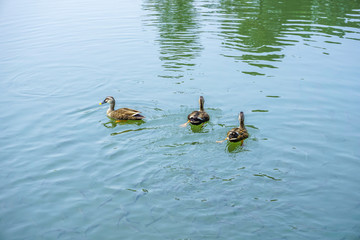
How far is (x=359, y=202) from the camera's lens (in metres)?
7.99

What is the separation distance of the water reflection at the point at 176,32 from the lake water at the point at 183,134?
13 cm

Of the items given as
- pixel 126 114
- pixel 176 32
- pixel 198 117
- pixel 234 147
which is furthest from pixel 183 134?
pixel 176 32

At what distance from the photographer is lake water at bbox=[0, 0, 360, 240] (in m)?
7.66

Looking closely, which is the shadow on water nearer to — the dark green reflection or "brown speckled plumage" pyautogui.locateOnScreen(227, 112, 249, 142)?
"brown speckled plumage" pyautogui.locateOnScreen(227, 112, 249, 142)

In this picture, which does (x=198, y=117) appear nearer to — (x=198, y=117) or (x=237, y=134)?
(x=198, y=117)

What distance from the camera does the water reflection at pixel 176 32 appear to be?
52.5 ft

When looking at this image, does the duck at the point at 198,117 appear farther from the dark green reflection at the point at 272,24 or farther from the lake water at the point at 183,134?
the dark green reflection at the point at 272,24

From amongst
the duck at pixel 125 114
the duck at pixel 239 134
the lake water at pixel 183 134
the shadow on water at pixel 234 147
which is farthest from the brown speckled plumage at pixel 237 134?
the duck at pixel 125 114

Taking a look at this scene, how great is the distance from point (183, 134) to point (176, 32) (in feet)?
36.2

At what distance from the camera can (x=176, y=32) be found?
2058cm

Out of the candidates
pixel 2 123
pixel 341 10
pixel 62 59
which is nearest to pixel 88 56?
pixel 62 59

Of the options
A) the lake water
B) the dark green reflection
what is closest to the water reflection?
the lake water

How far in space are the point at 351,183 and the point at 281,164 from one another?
1.52m

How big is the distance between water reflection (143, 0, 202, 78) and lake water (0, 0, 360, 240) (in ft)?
0.42
